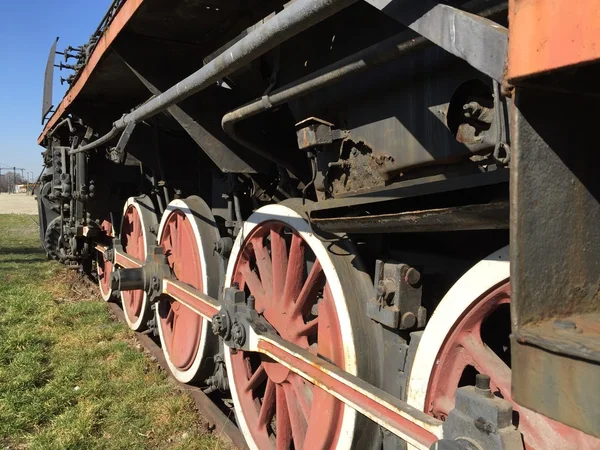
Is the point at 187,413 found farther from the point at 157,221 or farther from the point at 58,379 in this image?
the point at 157,221

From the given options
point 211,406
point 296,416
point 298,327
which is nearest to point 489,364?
point 298,327

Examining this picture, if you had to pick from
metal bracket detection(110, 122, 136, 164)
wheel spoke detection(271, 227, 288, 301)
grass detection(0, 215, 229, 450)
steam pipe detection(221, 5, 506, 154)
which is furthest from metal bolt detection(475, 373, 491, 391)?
metal bracket detection(110, 122, 136, 164)

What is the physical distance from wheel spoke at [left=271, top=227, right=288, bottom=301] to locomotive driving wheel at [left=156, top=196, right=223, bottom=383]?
761 mm

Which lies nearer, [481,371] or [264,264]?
[481,371]

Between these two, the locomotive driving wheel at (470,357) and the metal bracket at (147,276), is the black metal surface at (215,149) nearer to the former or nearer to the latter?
the metal bracket at (147,276)

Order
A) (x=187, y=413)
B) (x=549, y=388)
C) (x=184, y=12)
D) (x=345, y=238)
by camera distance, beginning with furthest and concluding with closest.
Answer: (x=187, y=413), (x=184, y=12), (x=345, y=238), (x=549, y=388)

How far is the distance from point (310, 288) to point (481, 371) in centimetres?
84

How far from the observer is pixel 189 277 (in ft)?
10.7

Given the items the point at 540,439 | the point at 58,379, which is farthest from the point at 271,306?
the point at 58,379

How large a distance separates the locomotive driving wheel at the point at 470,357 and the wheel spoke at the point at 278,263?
0.90 m

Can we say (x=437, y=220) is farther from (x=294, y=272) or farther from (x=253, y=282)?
(x=253, y=282)

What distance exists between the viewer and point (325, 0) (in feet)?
3.33

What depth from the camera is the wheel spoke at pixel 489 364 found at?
1248 millimetres

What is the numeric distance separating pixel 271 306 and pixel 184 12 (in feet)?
4.45
